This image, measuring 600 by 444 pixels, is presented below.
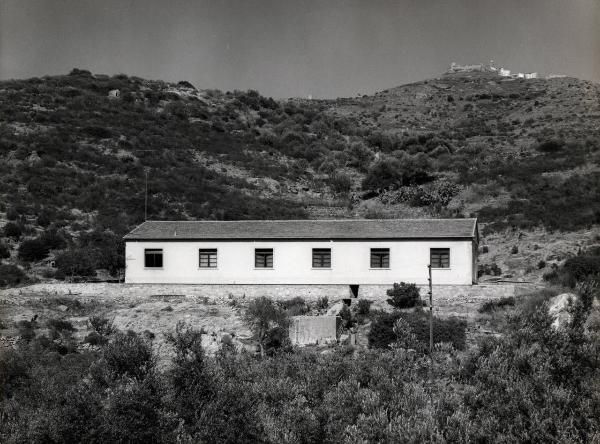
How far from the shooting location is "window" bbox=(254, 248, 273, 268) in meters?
39.2

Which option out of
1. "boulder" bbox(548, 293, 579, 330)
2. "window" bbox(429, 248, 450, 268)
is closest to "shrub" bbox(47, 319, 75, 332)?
"window" bbox(429, 248, 450, 268)

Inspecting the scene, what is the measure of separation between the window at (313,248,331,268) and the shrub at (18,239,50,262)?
745 inches

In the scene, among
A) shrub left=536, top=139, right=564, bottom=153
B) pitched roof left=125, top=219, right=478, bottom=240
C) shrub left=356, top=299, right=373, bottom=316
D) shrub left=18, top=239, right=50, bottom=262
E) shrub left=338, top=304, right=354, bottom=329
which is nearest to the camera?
shrub left=338, top=304, right=354, bottom=329

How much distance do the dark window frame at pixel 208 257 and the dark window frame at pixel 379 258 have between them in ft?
27.5

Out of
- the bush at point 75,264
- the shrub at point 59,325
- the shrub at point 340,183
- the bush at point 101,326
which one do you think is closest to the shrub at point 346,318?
the bush at point 101,326

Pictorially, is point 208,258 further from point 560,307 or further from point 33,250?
point 560,307

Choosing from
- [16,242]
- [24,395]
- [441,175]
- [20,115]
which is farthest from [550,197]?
[20,115]

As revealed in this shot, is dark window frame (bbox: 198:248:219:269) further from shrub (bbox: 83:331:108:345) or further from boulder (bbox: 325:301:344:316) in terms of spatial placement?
shrub (bbox: 83:331:108:345)

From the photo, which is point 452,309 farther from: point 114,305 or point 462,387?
point 114,305

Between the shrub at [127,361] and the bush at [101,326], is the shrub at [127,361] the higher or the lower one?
the higher one

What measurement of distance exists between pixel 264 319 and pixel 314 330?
2365 mm

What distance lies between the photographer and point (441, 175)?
7025 cm

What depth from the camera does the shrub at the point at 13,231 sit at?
48.2 metres

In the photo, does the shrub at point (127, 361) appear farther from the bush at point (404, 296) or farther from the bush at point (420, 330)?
the bush at point (404, 296)
